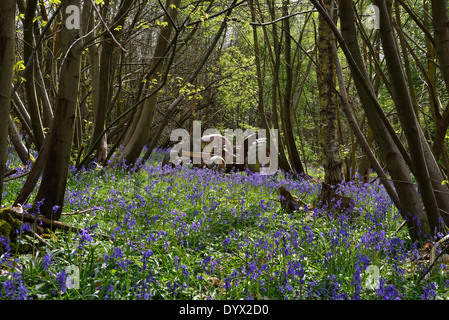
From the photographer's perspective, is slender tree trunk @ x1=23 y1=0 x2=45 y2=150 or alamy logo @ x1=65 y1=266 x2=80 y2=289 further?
slender tree trunk @ x1=23 y1=0 x2=45 y2=150

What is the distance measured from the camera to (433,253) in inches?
120

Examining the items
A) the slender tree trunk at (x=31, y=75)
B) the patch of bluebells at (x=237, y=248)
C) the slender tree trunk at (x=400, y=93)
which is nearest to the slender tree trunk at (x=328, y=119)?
the patch of bluebells at (x=237, y=248)

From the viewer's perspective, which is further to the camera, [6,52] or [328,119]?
[328,119]

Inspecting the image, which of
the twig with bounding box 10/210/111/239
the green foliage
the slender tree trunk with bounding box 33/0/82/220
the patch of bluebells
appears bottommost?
the patch of bluebells

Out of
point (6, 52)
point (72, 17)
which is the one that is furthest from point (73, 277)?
point (72, 17)

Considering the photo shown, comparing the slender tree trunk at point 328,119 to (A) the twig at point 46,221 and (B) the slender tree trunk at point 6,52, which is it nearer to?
(A) the twig at point 46,221

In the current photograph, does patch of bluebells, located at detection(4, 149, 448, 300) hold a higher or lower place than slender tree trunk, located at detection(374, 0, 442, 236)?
lower

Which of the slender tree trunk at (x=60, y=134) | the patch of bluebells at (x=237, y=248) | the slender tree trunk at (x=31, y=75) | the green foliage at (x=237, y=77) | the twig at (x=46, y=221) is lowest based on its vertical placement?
the patch of bluebells at (x=237, y=248)

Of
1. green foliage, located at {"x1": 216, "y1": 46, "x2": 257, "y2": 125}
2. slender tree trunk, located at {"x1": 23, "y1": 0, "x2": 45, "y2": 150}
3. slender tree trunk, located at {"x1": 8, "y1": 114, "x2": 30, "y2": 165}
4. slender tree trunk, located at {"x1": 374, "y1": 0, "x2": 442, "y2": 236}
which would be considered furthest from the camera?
green foliage, located at {"x1": 216, "y1": 46, "x2": 257, "y2": 125}

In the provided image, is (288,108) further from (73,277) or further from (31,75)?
(73,277)

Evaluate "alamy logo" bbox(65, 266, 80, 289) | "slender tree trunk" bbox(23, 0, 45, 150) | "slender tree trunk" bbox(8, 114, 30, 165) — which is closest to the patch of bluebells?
"alamy logo" bbox(65, 266, 80, 289)

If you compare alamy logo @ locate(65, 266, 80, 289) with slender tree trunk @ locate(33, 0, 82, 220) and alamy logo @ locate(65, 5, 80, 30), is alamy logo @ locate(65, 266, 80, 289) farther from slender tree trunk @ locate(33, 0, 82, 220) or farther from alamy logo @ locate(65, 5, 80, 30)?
alamy logo @ locate(65, 5, 80, 30)

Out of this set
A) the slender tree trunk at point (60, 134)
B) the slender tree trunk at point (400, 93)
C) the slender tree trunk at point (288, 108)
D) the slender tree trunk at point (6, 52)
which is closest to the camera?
the slender tree trunk at point (6, 52)
